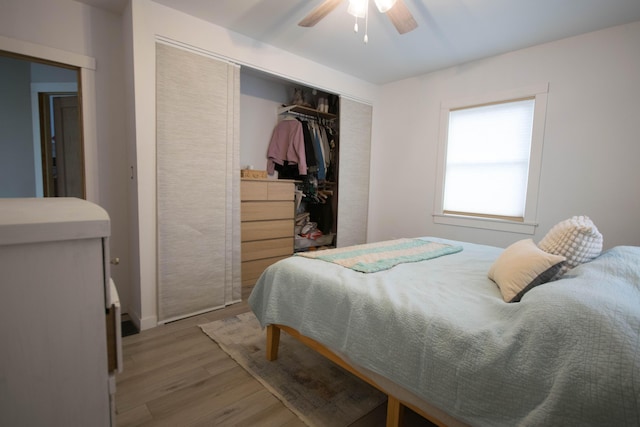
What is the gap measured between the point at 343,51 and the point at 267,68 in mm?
763

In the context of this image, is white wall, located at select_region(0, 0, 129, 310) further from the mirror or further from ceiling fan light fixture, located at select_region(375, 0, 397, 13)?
ceiling fan light fixture, located at select_region(375, 0, 397, 13)

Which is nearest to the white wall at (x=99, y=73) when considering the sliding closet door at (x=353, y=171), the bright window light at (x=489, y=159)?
the sliding closet door at (x=353, y=171)

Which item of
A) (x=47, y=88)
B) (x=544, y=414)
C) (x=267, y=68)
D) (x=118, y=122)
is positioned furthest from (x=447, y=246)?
(x=47, y=88)

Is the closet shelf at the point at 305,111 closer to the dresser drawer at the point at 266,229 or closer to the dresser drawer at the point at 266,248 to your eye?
the dresser drawer at the point at 266,229

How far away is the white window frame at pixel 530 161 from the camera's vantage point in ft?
8.71

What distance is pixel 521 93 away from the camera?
8.96 feet

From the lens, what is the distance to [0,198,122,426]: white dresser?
2.10 ft

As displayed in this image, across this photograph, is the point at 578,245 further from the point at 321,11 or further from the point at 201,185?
the point at 201,185

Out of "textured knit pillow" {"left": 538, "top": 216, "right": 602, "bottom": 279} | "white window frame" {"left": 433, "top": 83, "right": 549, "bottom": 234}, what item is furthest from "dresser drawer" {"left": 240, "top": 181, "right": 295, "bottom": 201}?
"textured knit pillow" {"left": 538, "top": 216, "right": 602, "bottom": 279}

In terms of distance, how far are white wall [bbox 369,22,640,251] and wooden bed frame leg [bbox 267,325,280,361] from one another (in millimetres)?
2283

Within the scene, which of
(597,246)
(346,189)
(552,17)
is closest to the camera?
(597,246)

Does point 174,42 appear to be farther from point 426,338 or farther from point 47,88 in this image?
point 426,338

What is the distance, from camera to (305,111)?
355 cm

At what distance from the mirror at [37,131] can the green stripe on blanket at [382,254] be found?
230 cm
